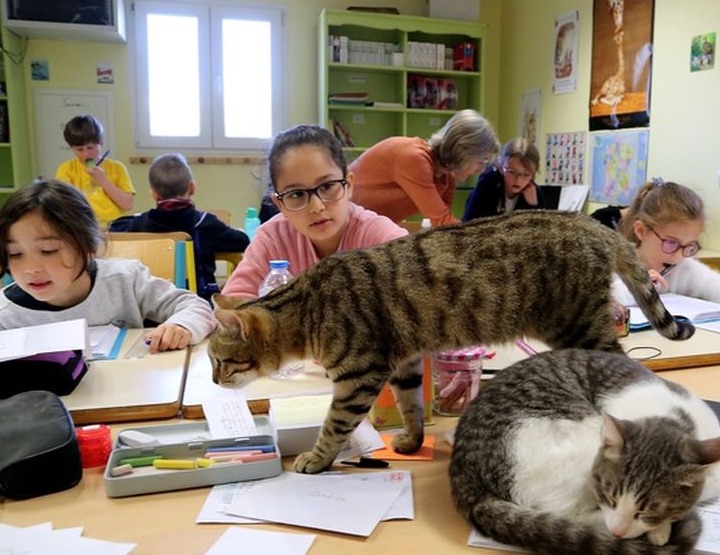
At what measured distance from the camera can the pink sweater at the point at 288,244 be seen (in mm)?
1713

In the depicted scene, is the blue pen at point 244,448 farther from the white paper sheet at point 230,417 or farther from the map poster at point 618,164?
the map poster at point 618,164

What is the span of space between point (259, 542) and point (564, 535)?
15.0 inches

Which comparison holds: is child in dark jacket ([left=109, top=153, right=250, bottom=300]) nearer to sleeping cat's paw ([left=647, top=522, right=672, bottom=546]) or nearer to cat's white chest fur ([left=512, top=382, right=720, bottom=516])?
cat's white chest fur ([left=512, top=382, right=720, bottom=516])

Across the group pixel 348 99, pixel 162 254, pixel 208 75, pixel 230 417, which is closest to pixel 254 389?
pixel 230 417

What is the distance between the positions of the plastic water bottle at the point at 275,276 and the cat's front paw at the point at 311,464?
0.72m

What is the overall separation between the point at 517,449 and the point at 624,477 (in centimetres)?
14

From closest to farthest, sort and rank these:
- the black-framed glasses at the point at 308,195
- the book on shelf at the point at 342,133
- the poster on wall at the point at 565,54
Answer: the black-framed glasses at the point at 308,195 < the poster on wall at the point at 565,54 < the book on shelf at the point at 342,133

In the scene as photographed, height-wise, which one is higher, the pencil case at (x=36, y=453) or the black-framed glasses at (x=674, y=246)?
the black-framed glasses at (x=674, y=246)

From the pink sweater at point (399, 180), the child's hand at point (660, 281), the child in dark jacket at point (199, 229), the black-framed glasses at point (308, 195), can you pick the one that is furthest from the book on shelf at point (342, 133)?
the black-framed glasses at point (308, 195)

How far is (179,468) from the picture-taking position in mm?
938

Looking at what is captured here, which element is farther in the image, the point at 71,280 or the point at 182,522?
the point at 71,280

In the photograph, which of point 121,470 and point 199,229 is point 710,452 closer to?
point 121,470

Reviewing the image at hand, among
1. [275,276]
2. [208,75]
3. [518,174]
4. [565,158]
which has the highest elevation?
[208,75]

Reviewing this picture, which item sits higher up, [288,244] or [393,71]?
[393,71]
